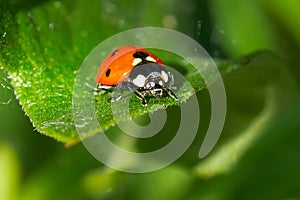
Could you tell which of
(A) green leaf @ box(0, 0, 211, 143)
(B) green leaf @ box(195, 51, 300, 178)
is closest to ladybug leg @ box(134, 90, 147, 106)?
(A) green leaf @ box(0, 0, 211, 143)

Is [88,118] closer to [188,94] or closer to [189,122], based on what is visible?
[188,94]

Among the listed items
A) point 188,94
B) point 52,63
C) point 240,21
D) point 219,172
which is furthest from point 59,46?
point 240,21

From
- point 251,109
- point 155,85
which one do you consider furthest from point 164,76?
point 251,109

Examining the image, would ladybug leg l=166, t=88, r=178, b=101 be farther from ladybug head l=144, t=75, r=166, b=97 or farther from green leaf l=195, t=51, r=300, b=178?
green leaf l=195, t=51, r=300, b=178

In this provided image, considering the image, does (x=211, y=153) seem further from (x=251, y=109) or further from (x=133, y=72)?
(x=133, y=72)

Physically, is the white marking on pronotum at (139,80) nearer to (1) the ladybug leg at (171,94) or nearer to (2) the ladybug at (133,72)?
(2) the ladybug at (133,72)

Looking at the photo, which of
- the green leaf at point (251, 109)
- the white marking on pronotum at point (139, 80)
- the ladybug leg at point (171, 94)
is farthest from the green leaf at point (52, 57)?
the green leaf at point (251, 109)
